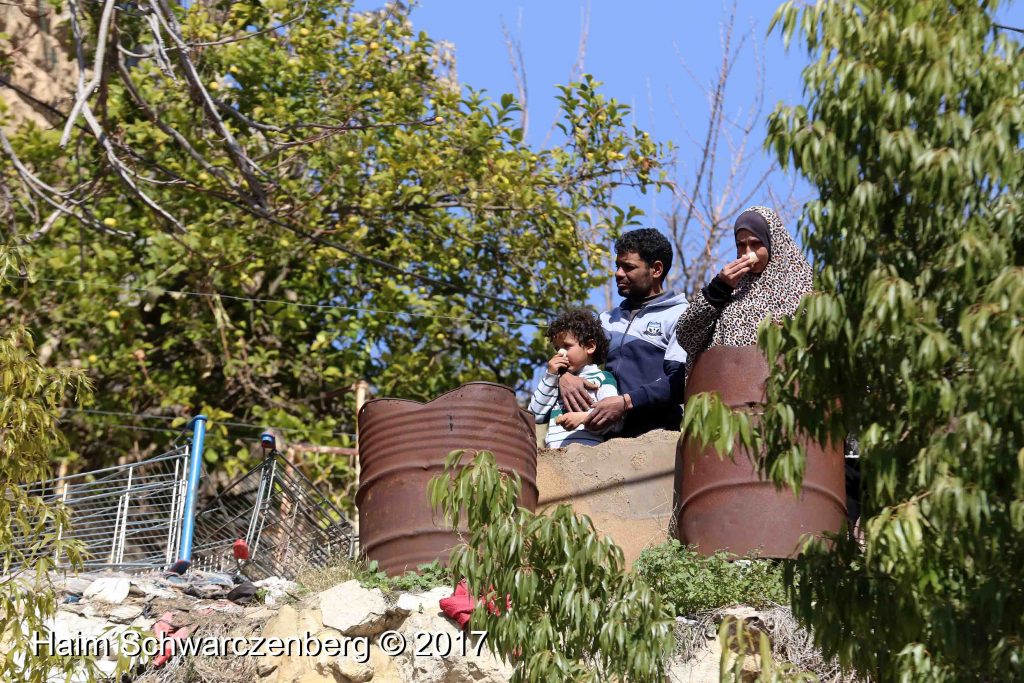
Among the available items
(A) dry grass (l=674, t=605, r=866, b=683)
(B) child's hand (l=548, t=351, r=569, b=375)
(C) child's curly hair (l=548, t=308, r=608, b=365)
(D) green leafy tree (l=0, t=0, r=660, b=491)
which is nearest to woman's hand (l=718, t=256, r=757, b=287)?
(C) child's curly hair (l=548, t=308, r=608, b=365)

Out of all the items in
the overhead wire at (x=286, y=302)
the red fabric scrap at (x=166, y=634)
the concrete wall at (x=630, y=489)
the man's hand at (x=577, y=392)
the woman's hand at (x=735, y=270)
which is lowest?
the red fabric scrap at (x=166, y=634)

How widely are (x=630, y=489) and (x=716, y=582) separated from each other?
4.11 feet

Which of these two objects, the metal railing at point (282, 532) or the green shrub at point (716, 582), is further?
the metal railing at point (282, 532)

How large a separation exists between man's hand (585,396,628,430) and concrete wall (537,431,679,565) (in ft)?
0.47

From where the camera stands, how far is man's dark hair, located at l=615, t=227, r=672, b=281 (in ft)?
29.1

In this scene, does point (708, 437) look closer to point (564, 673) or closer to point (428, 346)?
point (564, 673)

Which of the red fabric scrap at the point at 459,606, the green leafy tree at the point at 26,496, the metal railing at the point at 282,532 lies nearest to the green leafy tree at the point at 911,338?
the red fabric scrap at the point at 459,606

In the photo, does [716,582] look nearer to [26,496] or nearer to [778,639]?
[778,639]

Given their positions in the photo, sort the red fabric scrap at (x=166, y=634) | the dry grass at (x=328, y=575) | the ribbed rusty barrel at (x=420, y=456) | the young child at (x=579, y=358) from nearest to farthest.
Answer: the red fabric scrap at (x=166, y=634), the ribbed rusty barrel at (x=420, y=456), the dry grass at (x=328, y=575), the young child at (x=579, y=358)

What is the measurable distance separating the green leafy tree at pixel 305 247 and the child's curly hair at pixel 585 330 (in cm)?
432

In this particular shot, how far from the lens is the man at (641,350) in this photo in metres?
8.44

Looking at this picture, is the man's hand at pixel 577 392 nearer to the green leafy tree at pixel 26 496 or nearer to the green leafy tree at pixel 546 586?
the green leafy tree at pixel 26 496

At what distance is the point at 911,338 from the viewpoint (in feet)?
14.9

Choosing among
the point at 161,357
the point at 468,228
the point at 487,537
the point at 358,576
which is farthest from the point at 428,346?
the point at 487,537
